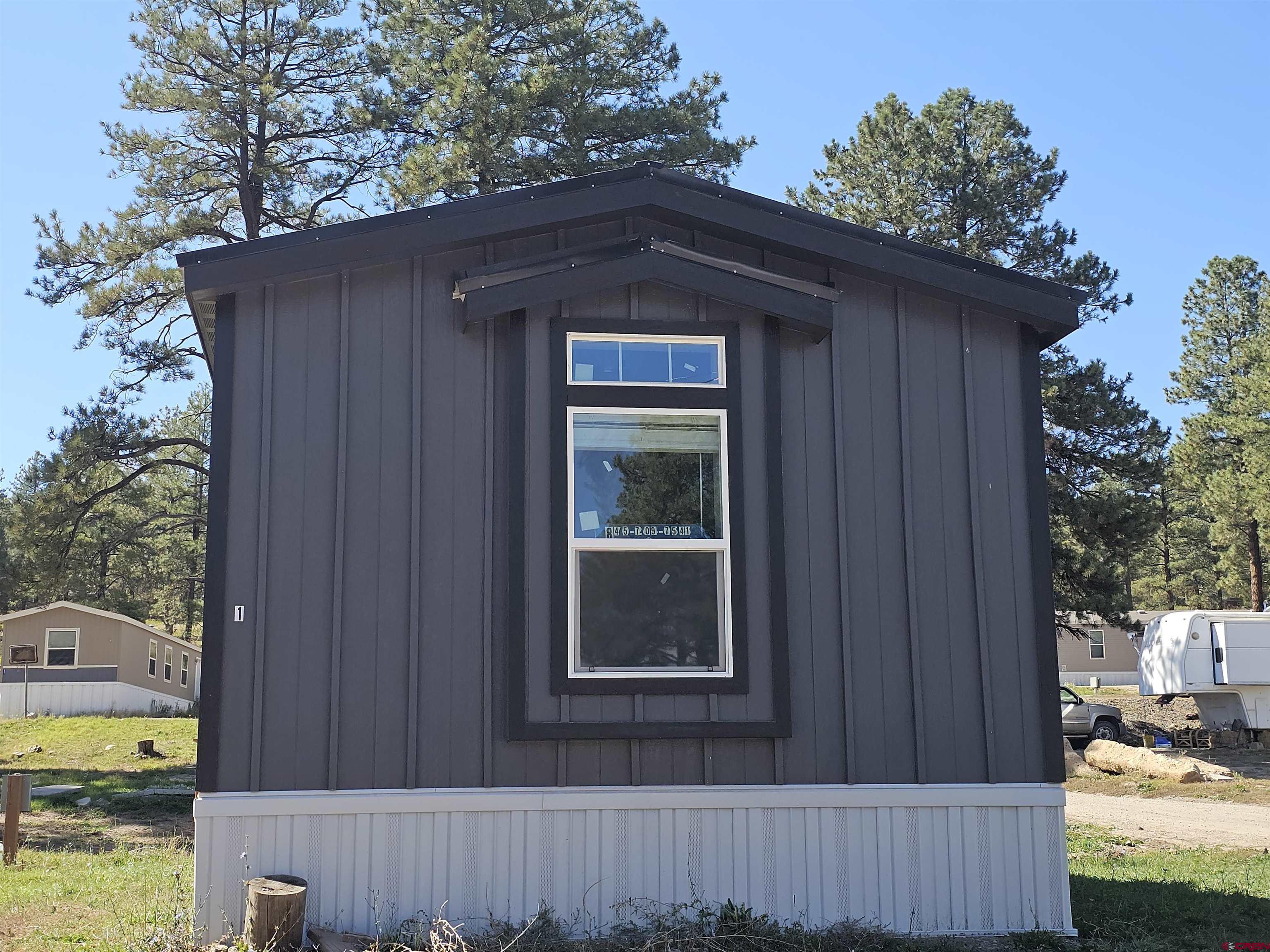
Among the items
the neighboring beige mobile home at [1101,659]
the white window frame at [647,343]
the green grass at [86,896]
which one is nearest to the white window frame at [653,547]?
the white window frame at [647,343]

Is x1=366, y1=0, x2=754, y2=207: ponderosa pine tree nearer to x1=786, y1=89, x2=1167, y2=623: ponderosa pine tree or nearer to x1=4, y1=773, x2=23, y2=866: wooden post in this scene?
x1=786, y1=89, x2=1167, y2=623: ponderosa pine tree

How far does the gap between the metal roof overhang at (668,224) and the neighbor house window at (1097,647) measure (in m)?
32.5

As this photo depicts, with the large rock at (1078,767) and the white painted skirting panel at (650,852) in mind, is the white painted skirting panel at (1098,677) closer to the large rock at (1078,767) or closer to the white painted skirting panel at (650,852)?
the large rock at (1078,767)

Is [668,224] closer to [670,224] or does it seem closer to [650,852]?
A: [670,224]

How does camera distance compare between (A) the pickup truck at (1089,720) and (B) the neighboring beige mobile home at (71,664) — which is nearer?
(A) the pickup truck at (1089,720)

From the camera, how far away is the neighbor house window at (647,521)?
654 cm

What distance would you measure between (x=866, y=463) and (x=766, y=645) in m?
1.24

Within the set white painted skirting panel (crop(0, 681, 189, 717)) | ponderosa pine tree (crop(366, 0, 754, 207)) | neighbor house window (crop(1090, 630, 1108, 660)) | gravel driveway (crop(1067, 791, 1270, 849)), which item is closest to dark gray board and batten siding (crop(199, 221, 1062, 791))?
gravel driveway (crop(1067, 791, 1270, 849))

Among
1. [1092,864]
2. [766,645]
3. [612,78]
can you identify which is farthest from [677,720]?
[612,78]

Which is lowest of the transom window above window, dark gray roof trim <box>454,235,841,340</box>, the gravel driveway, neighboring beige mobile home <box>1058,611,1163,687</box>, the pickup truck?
the gravel driveway

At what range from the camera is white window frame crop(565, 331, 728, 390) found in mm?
6758

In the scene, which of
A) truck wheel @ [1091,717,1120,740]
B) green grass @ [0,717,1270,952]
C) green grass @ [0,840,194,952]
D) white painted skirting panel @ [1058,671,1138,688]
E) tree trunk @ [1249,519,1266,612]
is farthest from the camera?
white painted skirting panel @ [1058,671,1138,688]

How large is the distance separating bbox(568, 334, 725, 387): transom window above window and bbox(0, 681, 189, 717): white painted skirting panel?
974 inches

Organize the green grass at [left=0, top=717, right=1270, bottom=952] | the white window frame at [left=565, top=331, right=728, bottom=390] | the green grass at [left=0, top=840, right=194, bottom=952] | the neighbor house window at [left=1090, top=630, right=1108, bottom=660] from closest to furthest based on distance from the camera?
1. the green grass at [left=0, top=840, right=194, bottom=952]
2. the green grass at [left=0, top=717, right=1270, bottom=952]
3. the white window frame at [left=565, top=331, right=728, bottom=390]
4. the neighbor house window at [left=1090, top=630, right=1108, bottom=660]
